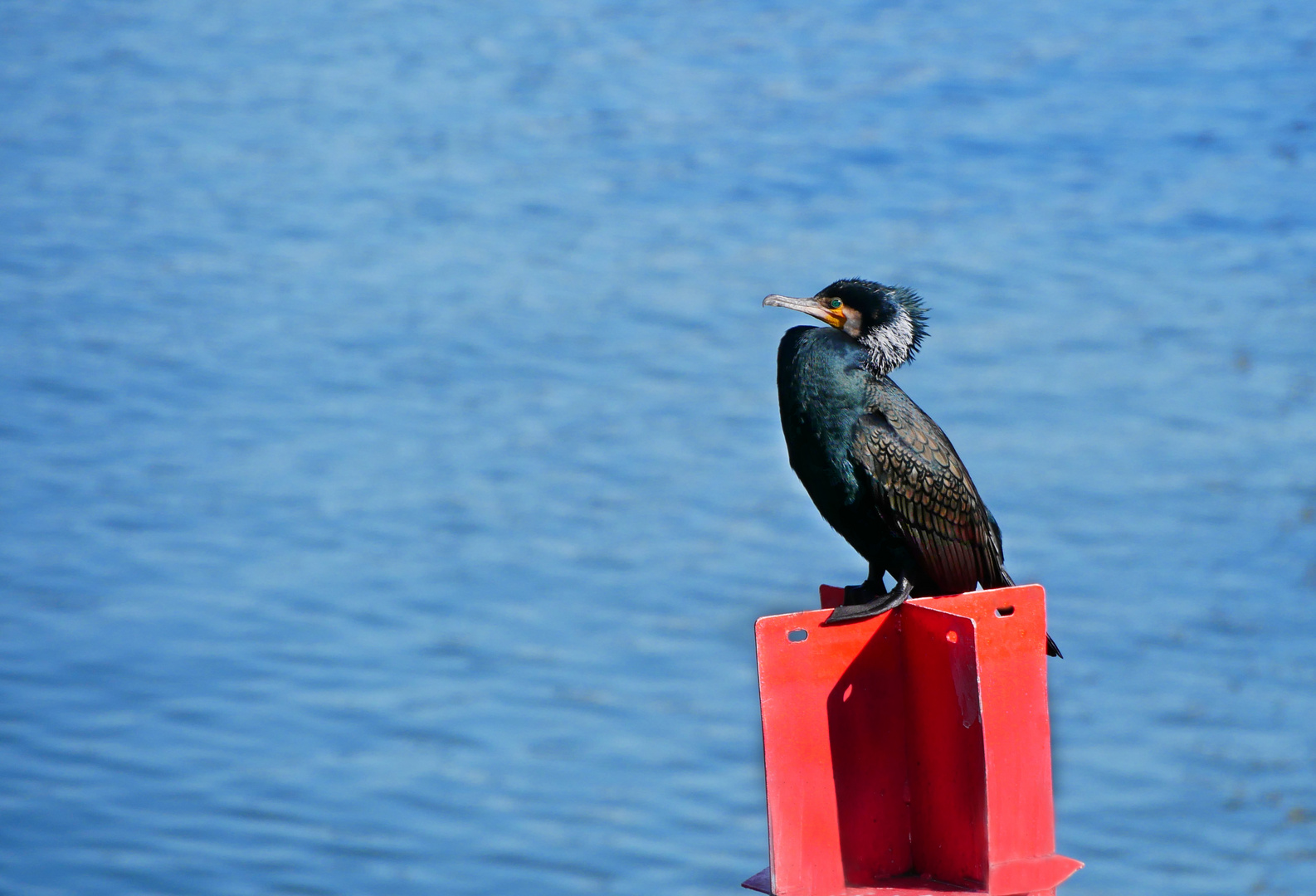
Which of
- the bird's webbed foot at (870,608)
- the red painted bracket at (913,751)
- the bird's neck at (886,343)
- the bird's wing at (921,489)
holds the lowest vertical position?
the red painted bracket at (913,751)

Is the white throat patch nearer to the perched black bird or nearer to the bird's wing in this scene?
the perched black bird

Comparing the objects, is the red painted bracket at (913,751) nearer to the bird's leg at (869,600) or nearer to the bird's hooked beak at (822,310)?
the bird's leg at (869,600)

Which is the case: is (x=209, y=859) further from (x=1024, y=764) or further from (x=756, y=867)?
(x=1024, y=764)

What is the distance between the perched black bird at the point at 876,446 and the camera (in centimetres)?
383

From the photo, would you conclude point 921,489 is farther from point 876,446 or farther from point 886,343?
point 886,343

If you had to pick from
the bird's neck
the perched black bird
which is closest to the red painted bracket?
the perched black bird

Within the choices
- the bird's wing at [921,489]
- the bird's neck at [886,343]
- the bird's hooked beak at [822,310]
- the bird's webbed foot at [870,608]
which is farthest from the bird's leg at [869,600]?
the bird's hooked beak at [822,310]

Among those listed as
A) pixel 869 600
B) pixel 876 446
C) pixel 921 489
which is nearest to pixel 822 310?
pixel 876 446

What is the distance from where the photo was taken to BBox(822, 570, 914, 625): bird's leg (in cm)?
329

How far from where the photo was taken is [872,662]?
3352 mm

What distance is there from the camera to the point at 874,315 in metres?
3.90

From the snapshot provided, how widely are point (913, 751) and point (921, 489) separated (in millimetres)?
736

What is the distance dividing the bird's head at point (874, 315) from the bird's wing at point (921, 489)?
0.41 ft

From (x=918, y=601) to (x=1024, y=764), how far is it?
391 mm
